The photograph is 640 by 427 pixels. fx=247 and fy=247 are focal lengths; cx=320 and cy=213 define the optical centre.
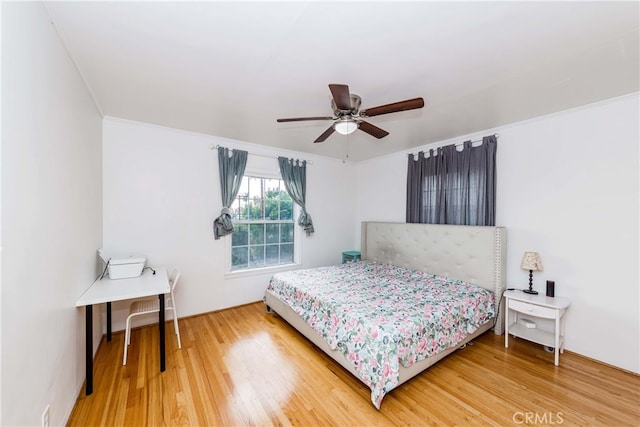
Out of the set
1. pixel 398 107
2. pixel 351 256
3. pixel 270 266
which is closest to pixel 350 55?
pixel 398 107

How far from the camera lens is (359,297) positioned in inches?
99.1

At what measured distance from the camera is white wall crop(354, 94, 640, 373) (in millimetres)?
2201

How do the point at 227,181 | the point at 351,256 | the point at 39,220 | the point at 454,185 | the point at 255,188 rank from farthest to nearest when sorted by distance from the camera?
1. the point at 351,256
2. the point at 255,188
3. the point at 227,181
4. the point at 454,185
5. the point at 39,220

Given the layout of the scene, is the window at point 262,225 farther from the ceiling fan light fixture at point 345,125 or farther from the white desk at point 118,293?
the ceiling fan light fixture at point 345,125

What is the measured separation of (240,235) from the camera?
3760 mm

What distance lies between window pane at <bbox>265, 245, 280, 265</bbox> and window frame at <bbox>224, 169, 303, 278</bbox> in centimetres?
8

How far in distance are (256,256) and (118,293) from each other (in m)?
2.03

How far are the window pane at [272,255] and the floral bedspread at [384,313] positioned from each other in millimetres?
832

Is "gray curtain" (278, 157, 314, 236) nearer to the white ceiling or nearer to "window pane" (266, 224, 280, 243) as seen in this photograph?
"window pane" (266, 224, 280, 243)

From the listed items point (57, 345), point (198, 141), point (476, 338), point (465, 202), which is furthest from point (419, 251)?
point (57, 345)

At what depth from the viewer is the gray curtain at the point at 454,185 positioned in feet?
10.00

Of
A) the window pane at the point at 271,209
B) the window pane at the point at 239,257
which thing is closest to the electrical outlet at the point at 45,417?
the window pane at the point at 239,257

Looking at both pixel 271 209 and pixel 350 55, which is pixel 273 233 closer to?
pixel 271 209
